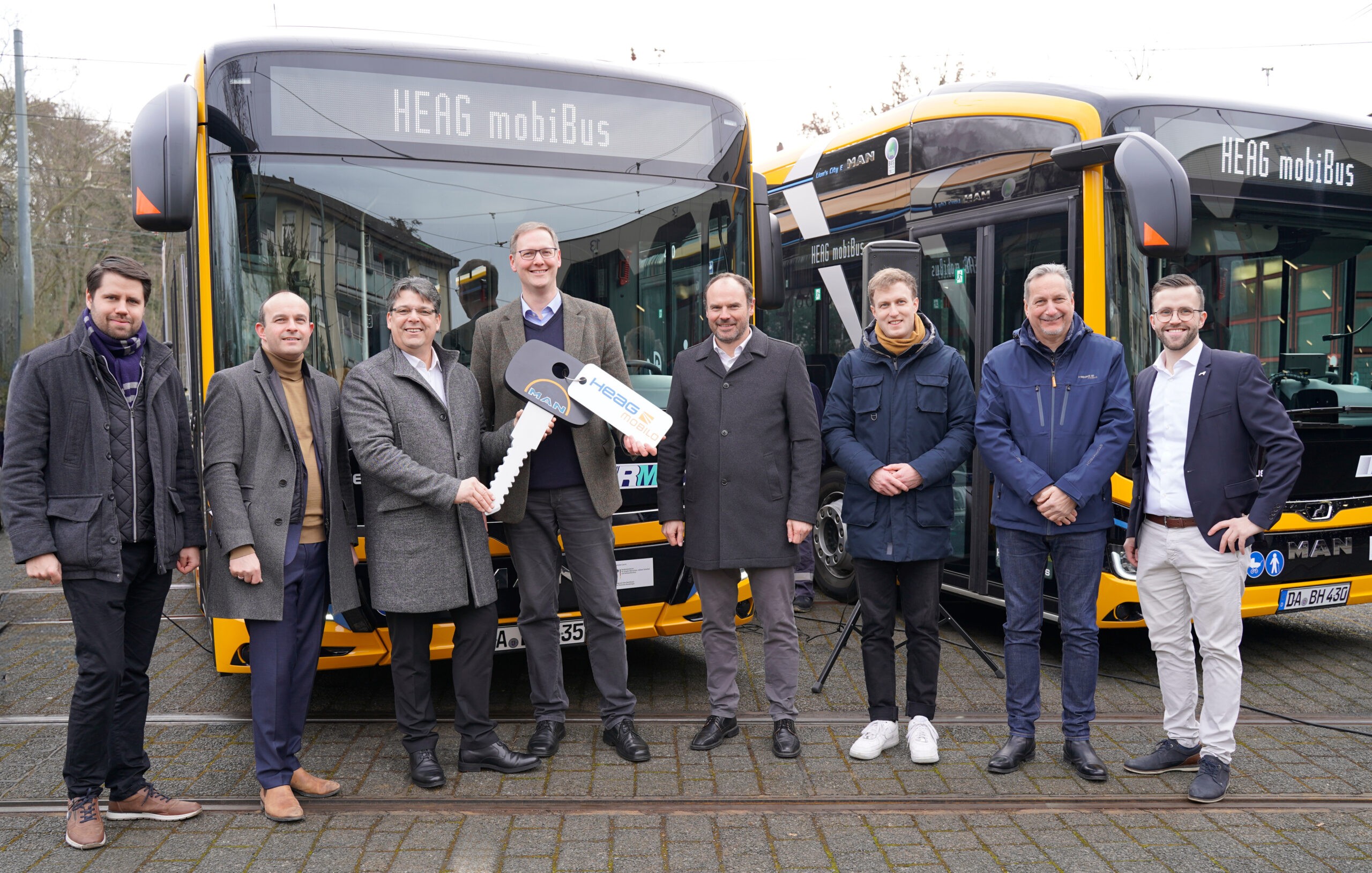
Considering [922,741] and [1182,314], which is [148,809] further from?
[1182,314]

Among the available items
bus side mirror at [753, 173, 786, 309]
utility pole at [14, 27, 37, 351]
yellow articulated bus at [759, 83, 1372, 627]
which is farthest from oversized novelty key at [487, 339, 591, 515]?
utility pole at [14, 27, 37, 351]

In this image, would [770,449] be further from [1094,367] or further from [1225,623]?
[1225,623]

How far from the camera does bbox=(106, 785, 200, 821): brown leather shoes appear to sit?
3.77 metres

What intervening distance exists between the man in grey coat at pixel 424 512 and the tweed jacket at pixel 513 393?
148 mm

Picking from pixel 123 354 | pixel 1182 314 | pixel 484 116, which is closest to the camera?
pixel 123 354

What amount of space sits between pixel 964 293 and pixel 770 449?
2.31 metres

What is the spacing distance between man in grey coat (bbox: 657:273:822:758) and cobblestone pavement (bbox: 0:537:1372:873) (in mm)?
356

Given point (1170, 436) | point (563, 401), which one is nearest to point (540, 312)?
point (563, 401)

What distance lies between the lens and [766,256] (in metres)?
5.43

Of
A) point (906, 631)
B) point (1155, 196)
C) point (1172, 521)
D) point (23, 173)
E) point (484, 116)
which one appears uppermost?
point (23, 173)

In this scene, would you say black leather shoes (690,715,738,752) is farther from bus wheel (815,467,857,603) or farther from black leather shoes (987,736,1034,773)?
bus wheel (815,467,857,603)

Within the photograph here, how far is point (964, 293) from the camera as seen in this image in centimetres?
616

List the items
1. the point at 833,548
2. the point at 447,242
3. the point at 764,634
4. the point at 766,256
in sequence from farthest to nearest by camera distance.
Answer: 1. the point at 833,548
2. the point at 766,256
3. the point at 447,242
4. the point at 764,634

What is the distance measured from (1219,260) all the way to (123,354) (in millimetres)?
4805
